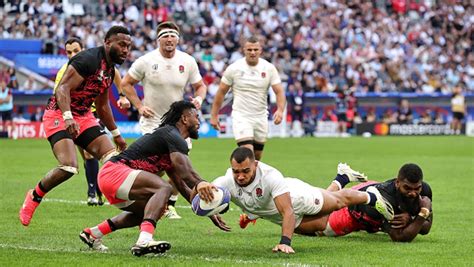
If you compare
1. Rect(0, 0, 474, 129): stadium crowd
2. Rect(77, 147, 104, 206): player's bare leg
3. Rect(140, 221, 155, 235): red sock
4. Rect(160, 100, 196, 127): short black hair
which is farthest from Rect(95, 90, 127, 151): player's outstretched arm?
Rect(0, 0, 474, 129): stadium crowd

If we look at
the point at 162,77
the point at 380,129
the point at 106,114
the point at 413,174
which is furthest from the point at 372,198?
the point at 380,129

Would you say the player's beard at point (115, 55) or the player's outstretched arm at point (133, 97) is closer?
the player's beard at point (115, 55)

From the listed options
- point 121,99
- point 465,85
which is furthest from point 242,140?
point 465,85

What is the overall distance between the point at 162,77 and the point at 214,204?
16.7 feet

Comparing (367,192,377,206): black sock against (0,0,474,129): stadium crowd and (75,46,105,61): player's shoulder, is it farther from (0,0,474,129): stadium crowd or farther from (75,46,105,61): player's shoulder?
(0,0,474,129): stadium crowd

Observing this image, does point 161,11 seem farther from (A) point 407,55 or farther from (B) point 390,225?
(B) point 390,225

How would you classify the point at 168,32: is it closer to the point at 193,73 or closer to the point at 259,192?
the point at 193,73

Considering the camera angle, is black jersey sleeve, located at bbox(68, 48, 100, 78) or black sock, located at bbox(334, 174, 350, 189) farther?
black sock, located at bbox(334, 174, 350, 189)

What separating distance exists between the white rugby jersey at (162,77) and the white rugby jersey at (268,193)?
392 cm

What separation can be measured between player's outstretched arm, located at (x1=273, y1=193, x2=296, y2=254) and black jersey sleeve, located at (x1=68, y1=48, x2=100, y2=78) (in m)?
2.95

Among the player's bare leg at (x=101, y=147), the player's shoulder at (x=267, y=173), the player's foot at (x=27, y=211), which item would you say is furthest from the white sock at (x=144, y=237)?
the player's bare leg at (x=101, y=147)

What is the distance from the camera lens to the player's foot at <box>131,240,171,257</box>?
9.25 metres

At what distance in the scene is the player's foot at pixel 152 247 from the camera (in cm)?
925

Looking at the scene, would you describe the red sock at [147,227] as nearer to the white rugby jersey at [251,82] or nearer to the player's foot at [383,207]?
the player's foot at [383,207]
